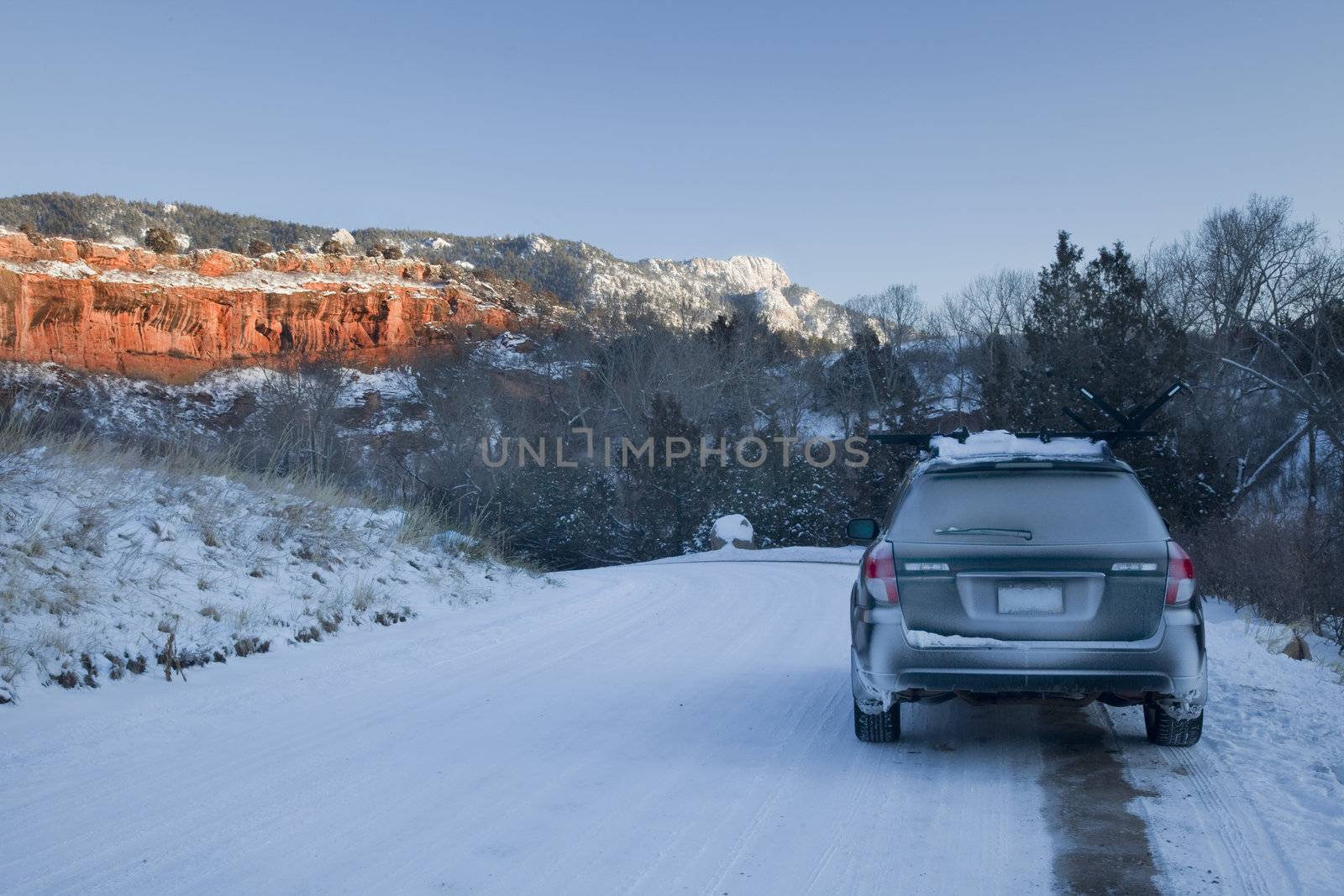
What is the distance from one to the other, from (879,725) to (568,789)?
196cm

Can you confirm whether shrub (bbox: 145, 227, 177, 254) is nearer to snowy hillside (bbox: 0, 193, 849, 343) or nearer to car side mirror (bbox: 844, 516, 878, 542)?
snowy hillside (bbox: 0, 193, 849, 343)

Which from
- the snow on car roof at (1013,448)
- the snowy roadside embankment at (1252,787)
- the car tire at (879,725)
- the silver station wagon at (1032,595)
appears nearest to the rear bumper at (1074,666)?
the silver station wagon at (1032,595)

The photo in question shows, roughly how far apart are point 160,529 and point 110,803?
16.7 feet

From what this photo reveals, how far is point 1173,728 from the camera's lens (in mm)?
5727

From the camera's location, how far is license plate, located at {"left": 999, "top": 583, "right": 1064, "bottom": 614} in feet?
17.3

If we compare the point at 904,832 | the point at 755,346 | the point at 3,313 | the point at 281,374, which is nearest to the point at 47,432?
the point at 904,832

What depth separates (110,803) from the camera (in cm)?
489

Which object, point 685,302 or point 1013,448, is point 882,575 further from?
point 685,302

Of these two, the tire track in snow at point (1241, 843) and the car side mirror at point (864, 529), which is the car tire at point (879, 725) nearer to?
the car side mirror at point (864, 529)

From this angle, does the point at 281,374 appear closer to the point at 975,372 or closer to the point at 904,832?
the point at 975,372

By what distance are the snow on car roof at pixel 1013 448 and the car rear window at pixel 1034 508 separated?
0.11 m

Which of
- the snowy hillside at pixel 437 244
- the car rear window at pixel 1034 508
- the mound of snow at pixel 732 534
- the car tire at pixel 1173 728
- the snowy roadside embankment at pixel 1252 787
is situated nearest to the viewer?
the snowy roadside embankment at pixel 1252 787

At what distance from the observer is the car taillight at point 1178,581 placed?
17.1 ft

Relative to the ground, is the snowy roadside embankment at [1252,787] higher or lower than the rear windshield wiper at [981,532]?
lower
